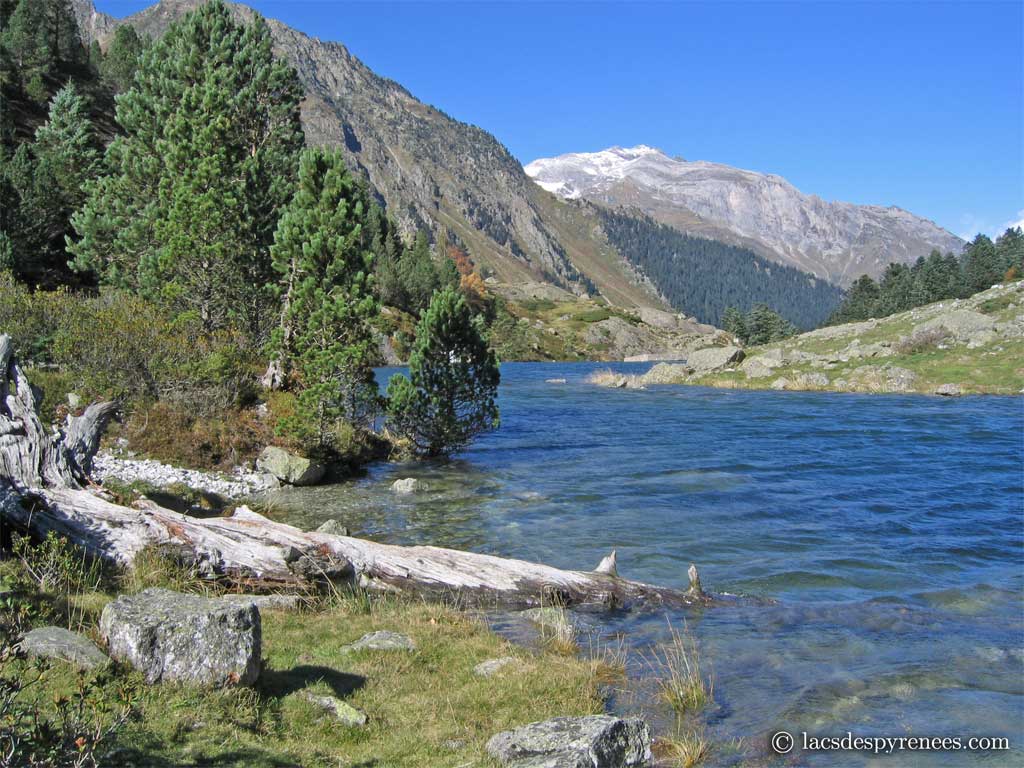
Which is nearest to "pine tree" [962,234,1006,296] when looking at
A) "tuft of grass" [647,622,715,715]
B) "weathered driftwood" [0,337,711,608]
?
"weathered driftwood" [0,337,711,608]

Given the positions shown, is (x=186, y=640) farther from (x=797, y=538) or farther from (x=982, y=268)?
(x=982, y=268)

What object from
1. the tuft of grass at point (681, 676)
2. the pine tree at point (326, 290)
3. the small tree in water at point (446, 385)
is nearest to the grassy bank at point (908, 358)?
the small tree in water at point (446, 385)

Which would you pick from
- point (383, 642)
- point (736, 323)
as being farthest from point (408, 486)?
point (736, 323)

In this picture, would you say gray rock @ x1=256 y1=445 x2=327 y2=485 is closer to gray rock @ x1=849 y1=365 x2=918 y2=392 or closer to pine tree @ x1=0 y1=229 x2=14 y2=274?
pine tree @ x1=0 y1=229 x2=14 y2=274

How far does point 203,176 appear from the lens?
1118 inches

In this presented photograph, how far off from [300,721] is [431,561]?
6.36 meters

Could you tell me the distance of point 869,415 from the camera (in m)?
43.1

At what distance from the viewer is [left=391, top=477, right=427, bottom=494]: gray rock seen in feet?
79.4

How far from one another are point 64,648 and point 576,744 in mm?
5292

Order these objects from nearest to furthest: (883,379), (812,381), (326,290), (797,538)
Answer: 1. (797,538)
2. (326,290)
3. (883,379)
4. (812,381)

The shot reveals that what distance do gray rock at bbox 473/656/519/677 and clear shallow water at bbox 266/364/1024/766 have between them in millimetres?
1646

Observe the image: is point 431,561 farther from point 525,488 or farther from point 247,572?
point 525,488

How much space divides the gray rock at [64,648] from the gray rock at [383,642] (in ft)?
11.5

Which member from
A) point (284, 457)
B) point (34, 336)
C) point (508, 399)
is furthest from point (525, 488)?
point (508, 399)
